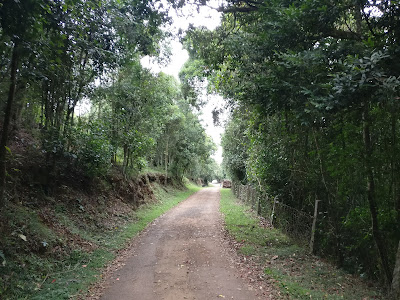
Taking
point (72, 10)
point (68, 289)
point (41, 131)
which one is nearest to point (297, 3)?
point (72, 10)

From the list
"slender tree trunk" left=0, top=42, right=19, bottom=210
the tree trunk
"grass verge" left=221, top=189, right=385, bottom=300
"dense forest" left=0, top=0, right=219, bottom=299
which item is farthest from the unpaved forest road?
"slender tree trunk" left=0, top=42, right=19, bottom=210

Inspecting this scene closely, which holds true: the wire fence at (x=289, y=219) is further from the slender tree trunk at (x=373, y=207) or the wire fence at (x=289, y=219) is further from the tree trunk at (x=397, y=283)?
the tree trunk at (x=397, y=283)

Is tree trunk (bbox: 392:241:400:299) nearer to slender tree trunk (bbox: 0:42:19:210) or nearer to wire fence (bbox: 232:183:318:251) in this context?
wire fence (bbox: 232:183:318:251)

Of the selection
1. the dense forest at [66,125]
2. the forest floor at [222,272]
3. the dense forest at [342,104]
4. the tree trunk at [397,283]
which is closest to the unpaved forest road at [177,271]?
the forest floor at [222,272]

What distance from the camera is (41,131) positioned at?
31.1 feet

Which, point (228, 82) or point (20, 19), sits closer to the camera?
point (20, 19)

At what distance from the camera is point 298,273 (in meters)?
6.24

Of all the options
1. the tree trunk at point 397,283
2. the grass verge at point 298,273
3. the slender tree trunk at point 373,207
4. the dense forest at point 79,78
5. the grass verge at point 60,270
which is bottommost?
the grass verge at point 60,270

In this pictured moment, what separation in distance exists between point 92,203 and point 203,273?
685cm

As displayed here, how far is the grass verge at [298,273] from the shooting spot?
517cm

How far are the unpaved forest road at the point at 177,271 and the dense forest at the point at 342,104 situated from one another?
2876 mm

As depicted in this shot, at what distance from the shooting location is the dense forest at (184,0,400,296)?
4441 millimetres

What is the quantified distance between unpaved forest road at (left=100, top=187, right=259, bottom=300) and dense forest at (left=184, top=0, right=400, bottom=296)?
9.44 feet

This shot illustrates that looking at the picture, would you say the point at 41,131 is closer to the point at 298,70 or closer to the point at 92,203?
the point at 92,203
